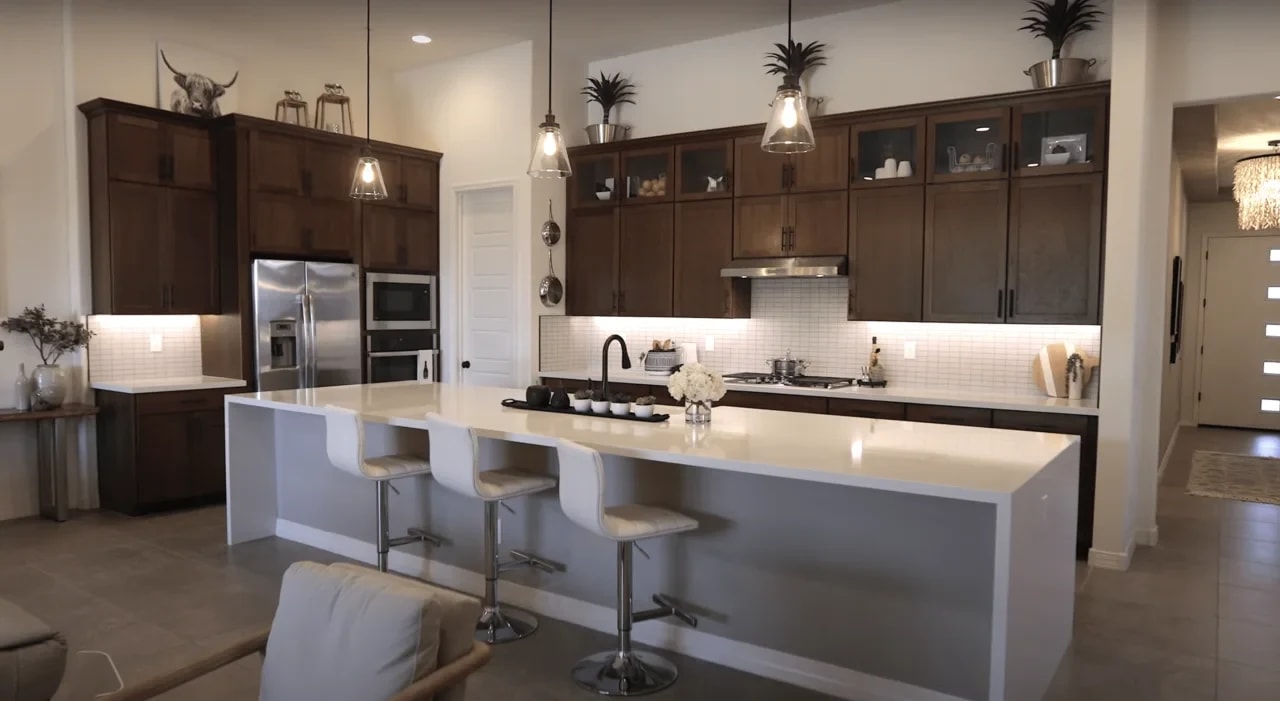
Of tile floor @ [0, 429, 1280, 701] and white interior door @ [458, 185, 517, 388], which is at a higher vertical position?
white interior door @ [458, 185, 517, 388]

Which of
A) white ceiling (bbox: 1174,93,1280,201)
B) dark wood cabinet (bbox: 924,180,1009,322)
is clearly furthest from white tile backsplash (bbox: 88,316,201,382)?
white ceiling (bbox: 1174,93,1280,201)

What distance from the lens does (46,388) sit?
524cm

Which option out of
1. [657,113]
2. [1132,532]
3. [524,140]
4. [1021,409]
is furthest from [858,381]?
[524,140]

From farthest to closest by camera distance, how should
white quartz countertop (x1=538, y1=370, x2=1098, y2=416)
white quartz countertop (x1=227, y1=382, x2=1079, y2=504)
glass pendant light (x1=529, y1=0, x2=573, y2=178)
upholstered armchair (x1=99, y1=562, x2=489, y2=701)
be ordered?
white quartz countertop (x1=538, y1=370, x2=1098, y2=416), glass pendant light (x1=529, y1=0, x2=573, y2=178), white quartz countertop (x1=227, y1=382, x2=1079, y2=504), upholstered armchair (x1=99, y1=562, x2=489, y2=701)

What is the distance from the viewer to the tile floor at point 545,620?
3061mm

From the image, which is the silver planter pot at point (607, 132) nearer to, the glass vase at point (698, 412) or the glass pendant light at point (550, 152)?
the glass pendant light at point (550, 152)

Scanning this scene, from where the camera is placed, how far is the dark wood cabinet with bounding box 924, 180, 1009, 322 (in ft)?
16.2

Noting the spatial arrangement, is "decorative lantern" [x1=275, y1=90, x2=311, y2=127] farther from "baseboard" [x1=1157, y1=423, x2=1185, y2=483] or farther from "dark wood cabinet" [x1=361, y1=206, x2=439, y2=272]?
"baseboard" [x1=1157, y1=423, x2=1185, y2=483]

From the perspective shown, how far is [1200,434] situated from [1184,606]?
6.80 metres

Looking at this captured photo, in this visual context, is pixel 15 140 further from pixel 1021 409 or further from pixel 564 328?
pixel 1021 409

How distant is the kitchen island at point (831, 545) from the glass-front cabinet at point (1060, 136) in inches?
85.2

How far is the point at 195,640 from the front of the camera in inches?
135

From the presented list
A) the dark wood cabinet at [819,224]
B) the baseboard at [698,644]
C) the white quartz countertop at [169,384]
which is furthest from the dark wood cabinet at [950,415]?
the white quartz countertop at [169,384]

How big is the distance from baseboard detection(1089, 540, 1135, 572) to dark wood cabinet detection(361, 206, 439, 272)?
531cm
